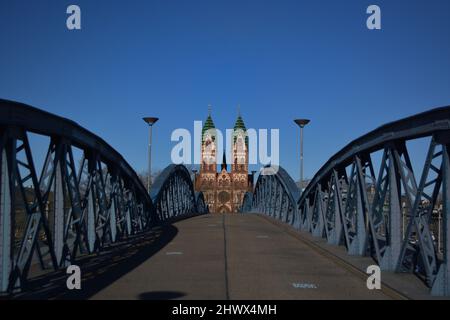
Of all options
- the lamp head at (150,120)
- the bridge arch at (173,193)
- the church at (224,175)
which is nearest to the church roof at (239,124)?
the church at (224,175)

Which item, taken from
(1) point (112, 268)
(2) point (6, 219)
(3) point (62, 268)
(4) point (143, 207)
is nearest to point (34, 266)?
(3) point (62, 268)

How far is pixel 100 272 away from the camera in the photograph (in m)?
13.0

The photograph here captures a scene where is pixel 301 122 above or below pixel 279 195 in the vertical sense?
above

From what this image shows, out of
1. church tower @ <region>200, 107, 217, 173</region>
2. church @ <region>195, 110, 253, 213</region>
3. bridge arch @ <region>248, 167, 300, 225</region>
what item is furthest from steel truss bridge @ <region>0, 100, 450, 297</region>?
church tower @ <region>200, 107, 217, 173</region>

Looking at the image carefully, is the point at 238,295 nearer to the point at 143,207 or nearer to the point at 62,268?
the point at 62,268

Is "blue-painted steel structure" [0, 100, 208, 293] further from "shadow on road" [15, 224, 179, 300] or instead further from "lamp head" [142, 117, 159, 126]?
"lamp head" [142, 117, 159, 126]

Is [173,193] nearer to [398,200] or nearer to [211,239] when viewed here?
[211,239]

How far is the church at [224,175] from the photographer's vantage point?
18338cm

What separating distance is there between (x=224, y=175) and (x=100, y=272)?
174 metres

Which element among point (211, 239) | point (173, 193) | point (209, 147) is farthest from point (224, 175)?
point (211, 239)

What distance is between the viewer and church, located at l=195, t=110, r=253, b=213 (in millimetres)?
183375

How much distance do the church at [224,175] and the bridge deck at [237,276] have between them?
160990mm
